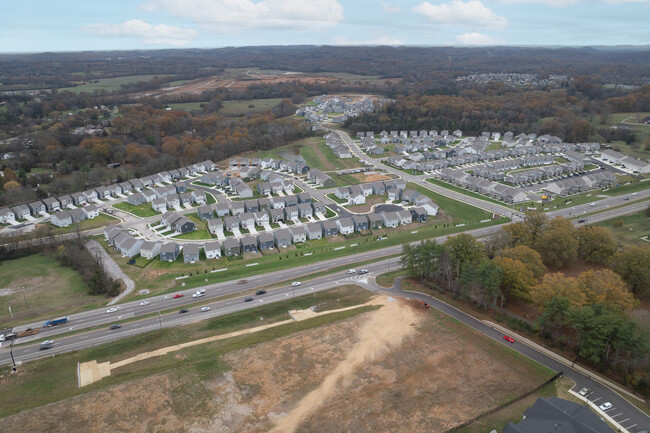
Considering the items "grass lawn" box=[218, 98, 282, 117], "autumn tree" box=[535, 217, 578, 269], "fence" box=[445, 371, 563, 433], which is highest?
"grass lawn" box=[218, 98, 282, 117]

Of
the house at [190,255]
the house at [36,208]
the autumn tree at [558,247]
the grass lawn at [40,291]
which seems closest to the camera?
the grass lawn at [40,291]

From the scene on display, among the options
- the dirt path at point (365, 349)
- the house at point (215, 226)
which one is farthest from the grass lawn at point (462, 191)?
the house at point (215, 226)

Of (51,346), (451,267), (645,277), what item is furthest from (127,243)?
(645,277)

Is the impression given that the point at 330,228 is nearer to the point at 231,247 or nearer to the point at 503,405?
the point at 231,247

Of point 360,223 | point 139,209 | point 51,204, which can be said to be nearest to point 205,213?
point 139,209

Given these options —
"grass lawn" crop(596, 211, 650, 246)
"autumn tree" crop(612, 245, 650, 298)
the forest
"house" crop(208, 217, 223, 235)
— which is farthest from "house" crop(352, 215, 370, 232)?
"grass lawn" crop(596, 211, 650, 246)

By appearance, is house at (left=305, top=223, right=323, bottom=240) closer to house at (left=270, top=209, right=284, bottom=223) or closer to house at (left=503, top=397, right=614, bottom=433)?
house at (left=270, top=209, right=284, bottom=223)

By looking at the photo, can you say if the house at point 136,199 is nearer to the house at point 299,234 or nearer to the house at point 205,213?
the house at point 205,213

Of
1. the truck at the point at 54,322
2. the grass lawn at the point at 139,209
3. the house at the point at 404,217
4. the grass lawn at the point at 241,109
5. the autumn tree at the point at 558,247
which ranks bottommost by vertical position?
the truck at the point at 54,322
